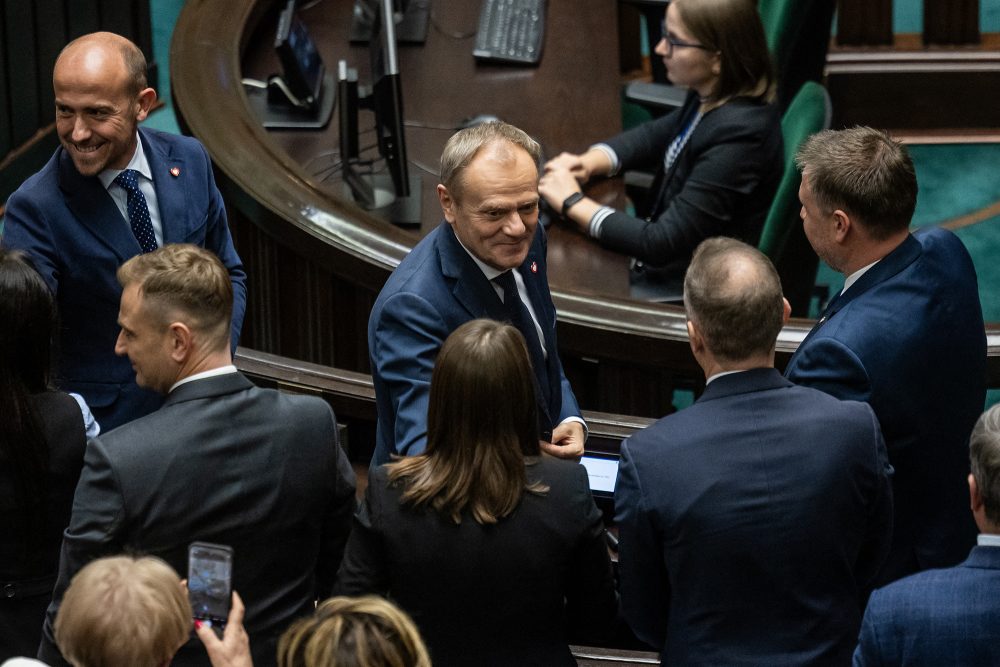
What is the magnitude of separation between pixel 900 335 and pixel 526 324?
1.84 ft

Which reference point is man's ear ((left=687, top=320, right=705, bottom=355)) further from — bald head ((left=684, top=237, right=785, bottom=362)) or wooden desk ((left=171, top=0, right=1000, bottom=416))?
wooden desk ((left=171, top=0, right=1000, bottom=416))

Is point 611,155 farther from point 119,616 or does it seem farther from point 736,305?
point 119,616

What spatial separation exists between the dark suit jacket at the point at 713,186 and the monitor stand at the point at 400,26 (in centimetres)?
123

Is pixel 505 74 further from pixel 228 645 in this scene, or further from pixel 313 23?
pixel 228 645

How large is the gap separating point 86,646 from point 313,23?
305 cm

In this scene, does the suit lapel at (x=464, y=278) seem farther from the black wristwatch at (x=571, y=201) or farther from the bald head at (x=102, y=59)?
the black wristwatch at (x=571, y=201)

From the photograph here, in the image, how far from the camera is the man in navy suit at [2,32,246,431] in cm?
209

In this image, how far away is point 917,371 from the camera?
6.13ft

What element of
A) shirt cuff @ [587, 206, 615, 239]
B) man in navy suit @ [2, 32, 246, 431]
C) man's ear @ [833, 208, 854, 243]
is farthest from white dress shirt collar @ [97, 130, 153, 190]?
shirt cuff @ [587, 206, 615, 239]

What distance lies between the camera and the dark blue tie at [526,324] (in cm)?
204

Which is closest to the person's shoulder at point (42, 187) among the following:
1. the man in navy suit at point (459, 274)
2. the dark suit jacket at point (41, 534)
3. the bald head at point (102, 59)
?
the bald head at point (102, 59)

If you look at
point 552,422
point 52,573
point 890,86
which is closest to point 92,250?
point 52,573

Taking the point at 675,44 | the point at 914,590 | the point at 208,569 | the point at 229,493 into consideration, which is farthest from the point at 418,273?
the point at 675,44

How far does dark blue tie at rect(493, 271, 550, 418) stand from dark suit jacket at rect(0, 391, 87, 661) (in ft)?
2.14
